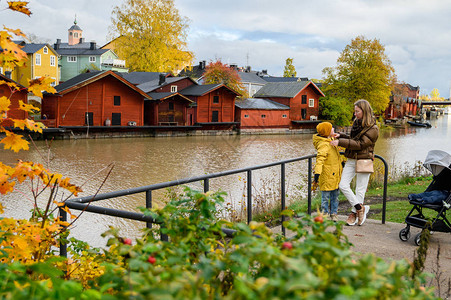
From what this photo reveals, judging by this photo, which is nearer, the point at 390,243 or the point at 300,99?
the point at 390,243

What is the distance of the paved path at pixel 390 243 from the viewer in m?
5.60

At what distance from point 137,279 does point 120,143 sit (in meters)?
34.4

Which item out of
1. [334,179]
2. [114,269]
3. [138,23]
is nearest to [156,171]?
[334,179]

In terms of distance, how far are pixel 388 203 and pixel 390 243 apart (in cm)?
396

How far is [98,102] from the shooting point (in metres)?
41.3

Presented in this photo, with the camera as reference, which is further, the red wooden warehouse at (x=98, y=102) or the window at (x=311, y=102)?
the window at (x=311, y=102)

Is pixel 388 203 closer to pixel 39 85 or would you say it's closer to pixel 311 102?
pixel 39 85

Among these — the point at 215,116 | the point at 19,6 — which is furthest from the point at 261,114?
the point at 19,6

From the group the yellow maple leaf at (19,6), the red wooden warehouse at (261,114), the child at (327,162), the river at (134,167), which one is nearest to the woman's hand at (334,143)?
the child at (327,162)

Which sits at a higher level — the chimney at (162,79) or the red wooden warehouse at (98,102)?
the chimney at (162,79)

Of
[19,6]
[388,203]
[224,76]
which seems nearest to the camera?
[19,6]

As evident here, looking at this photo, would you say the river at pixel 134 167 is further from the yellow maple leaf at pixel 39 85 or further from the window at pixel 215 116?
the window at pixel 215 116

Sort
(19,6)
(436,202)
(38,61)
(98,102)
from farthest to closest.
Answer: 1. (38,61)
2. (98,102)
3. (436,202)
4. (19,6)

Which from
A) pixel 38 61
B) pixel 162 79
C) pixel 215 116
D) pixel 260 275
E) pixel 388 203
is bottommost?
pixel 388 203
